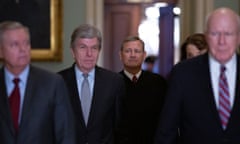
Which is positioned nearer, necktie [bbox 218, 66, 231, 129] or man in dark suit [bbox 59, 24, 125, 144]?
necktie [bbox 218, 66, 231, 129]

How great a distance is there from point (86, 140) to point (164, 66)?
4.85 metres

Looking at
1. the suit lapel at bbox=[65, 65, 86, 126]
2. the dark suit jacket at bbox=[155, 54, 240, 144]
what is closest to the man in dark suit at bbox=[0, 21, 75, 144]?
the suit lapel at bbox=[65, 65, 86, 126]

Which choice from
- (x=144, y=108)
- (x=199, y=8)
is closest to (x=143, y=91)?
(x=144, y=108)

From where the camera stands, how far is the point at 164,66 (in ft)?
26.3

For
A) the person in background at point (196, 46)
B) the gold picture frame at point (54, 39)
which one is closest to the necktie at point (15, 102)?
the person in background at point (196, 46)

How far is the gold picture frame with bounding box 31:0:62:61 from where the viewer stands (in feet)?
18.7

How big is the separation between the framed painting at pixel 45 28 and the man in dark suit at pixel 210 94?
3.07 metres

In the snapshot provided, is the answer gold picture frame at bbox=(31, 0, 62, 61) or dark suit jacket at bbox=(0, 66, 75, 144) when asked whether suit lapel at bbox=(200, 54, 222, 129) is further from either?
gold picture frame at bbox=(31, 0, 62, 61)

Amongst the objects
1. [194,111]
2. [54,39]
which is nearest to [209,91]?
[194,111]

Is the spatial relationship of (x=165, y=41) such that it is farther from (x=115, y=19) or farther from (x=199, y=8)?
(x=199, y=8)

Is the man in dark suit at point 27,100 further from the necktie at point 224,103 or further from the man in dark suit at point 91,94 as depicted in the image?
the necktie at point 224,103

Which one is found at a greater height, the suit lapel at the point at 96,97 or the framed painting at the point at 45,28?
the framed painting at the point at 45,28

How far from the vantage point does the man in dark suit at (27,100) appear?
8.96 feet

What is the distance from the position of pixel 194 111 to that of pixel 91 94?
89 cm
